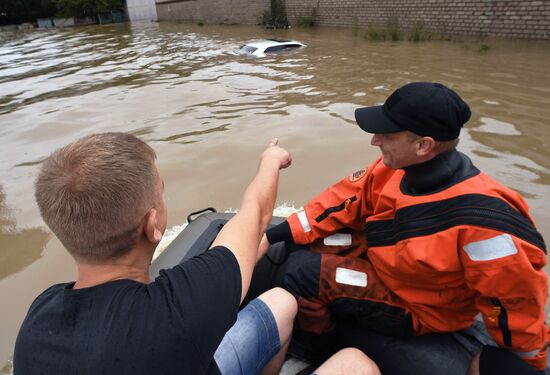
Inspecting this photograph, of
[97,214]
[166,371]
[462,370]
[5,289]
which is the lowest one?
[5,289]

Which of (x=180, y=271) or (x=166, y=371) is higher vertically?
(x=180, y=271)

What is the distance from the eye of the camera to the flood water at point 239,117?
12.0 ft

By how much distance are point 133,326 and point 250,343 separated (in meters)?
0.63

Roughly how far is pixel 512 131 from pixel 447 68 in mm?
3446

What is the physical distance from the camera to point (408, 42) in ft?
36.0

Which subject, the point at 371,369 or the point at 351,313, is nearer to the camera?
the point at 371,369

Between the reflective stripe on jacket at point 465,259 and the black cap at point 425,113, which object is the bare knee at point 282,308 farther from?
the black cap at point 425,113

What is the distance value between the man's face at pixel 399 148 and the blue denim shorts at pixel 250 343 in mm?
696

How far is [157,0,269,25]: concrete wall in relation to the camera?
20.7 meters

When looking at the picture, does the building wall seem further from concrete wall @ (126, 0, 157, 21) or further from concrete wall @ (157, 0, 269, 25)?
concrete wall @ (126, 0, 157, 21)

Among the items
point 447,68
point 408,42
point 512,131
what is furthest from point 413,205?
point 408,42

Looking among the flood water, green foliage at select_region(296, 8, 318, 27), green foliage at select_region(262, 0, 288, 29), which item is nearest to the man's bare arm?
the flood water

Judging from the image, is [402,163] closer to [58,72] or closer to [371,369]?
[371,369]

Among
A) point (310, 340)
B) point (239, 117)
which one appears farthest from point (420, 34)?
point (310, 340)
